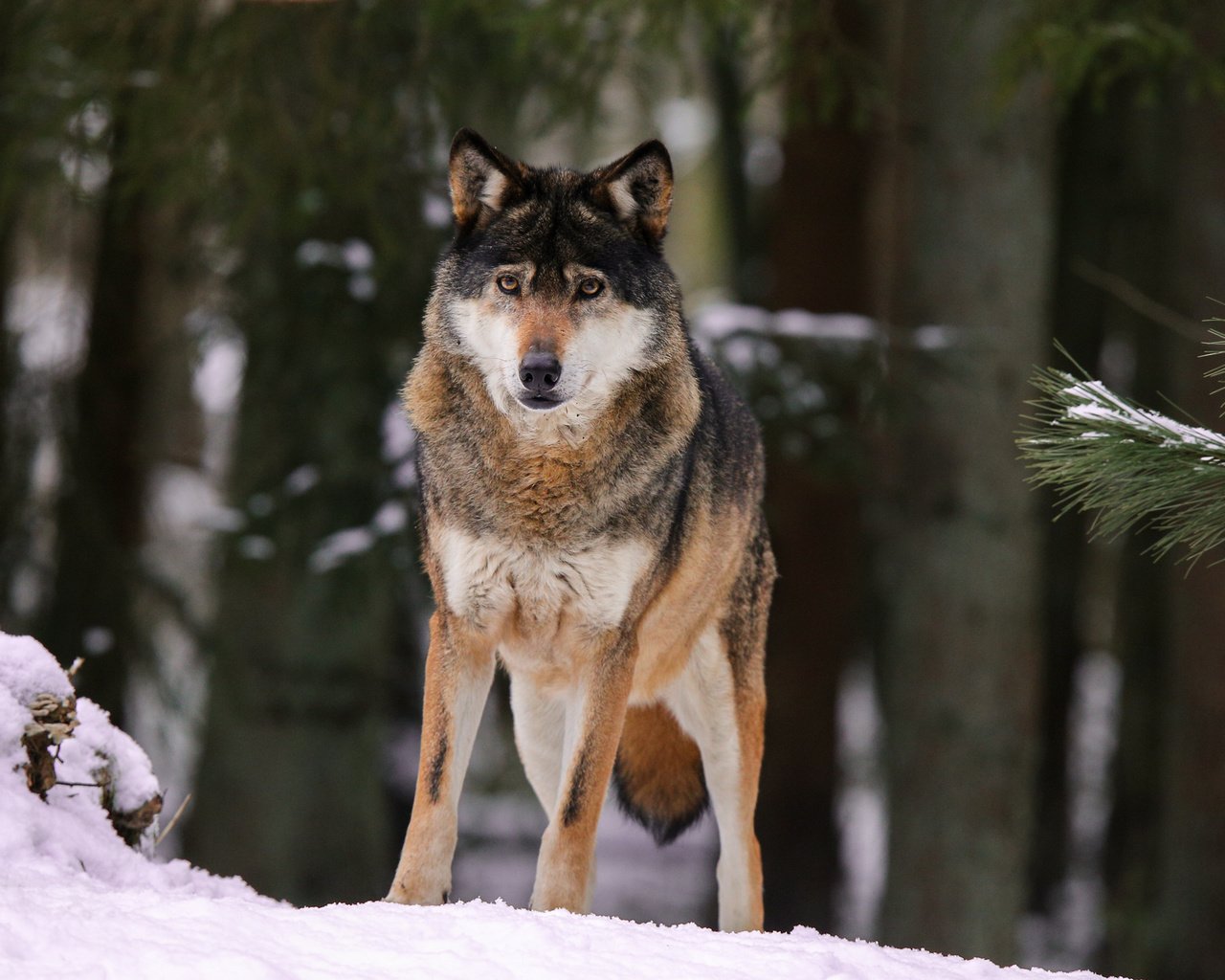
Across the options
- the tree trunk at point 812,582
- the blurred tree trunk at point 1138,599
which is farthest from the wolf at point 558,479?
the tree trunk at point 812,582

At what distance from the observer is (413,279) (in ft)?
31.2

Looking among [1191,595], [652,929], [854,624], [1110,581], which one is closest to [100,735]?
[652,929]

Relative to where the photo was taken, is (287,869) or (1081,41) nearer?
(1081,41)

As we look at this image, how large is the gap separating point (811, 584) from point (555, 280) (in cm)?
910

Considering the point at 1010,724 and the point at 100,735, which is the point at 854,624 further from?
the point at 100,735

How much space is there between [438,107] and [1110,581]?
31.7 feet

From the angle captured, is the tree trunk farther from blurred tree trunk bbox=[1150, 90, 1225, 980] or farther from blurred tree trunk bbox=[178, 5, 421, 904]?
blurred tree trunk bbox=[178, 5, 421, 904]

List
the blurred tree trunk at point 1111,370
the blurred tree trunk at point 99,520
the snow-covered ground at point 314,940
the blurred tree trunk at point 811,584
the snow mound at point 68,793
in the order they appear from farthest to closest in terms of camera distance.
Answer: the blurred tree trunk at point 811,584 → the blurred tree trunk at point 1111,370 → the blurred tree trunk at point 99,520 → the snow mound at point 68,793 → the snow-covered ground at point 314,940

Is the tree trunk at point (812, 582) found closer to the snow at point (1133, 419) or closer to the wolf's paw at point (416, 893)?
the wolf's paw at point (416, 893)

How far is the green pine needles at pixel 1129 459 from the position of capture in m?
3.56

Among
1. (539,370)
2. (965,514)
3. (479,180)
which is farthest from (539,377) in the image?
(965,514)

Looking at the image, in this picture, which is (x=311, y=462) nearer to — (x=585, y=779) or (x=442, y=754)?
(x=442, y=754)

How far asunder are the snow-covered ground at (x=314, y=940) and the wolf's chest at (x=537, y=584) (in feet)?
3.76

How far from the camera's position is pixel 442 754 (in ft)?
15.1
